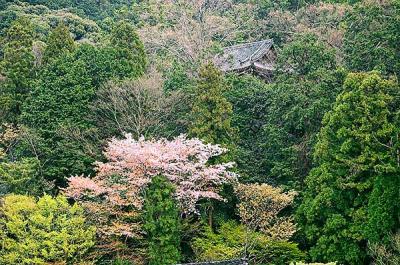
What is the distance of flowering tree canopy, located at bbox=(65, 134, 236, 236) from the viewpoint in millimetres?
17719

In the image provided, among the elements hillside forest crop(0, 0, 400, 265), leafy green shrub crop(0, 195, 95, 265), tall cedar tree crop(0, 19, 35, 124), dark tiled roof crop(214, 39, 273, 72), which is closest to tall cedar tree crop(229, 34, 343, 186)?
hillside forest crop(0, 0, 400, 265)

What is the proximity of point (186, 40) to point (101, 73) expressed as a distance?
7.04 m

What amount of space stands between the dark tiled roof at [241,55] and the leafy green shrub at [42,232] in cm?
1455

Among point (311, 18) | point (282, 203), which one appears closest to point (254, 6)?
point (311, 18)

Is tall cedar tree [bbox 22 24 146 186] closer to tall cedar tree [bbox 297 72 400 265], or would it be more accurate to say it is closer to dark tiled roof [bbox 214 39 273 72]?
dark tiled roof [bbox 214 39 273 72]

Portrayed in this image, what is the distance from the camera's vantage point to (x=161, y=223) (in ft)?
56.6

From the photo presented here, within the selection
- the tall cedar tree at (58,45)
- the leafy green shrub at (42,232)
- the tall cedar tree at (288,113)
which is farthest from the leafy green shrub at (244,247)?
the tall cedar tree at (58,45)

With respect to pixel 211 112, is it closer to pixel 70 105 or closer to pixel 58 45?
pixel 70 105

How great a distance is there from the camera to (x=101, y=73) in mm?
23547

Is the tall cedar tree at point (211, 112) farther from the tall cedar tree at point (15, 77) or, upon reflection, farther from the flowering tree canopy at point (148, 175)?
the tall cedar tree at point (15, 77)

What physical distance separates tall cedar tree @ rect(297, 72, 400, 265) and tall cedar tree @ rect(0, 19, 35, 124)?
1421 centimetres

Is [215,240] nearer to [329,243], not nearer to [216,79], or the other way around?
[329,243]

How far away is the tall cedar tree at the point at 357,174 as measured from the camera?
1672cm

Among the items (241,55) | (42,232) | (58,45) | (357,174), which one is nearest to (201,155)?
(357,174)
